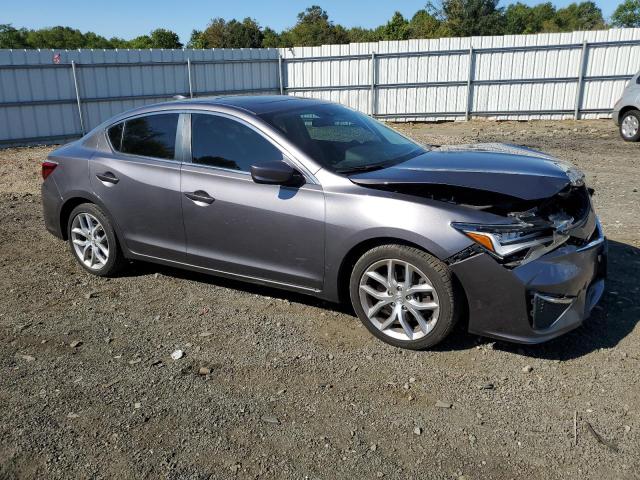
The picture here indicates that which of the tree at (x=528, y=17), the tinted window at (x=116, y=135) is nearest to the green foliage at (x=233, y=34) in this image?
the tree at (x=528, y=17)

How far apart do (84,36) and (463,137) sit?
6458 centimetres

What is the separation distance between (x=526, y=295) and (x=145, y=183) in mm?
3166

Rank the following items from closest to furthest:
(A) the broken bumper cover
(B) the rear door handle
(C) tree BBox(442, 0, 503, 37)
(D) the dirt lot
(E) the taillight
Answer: (D) the dirt lot < (A) the broken bumper cover < (B) the rear door handle < (E) the taillight < (C) tree BBox(442, 0, 503, 37)

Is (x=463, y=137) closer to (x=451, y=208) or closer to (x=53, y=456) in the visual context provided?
(x=451, y=208)

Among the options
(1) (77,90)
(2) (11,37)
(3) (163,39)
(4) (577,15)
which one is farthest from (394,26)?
(1) (77,90)

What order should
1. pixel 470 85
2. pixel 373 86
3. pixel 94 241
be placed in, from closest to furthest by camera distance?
pixel 94 241
pixel 470 85
pixel 373 86

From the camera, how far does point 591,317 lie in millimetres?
4195

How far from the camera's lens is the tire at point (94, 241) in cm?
525

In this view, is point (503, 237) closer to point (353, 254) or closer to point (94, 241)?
point (353, 254)

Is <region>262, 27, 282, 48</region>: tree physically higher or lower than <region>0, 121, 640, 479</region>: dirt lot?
higher

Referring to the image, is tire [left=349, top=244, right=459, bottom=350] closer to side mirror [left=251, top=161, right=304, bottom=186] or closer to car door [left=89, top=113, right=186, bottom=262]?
side mirror [left=251, top=161, right=304, bottom=186]

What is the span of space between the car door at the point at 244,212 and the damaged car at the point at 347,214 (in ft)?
0.04

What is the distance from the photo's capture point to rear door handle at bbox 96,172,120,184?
5059 mm

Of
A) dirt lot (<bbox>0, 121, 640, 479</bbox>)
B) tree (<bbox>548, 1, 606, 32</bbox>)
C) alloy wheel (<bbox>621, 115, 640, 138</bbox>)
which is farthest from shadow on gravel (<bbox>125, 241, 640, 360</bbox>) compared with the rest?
tree (<bbox>548, 1, 606, 32</bbox>)
